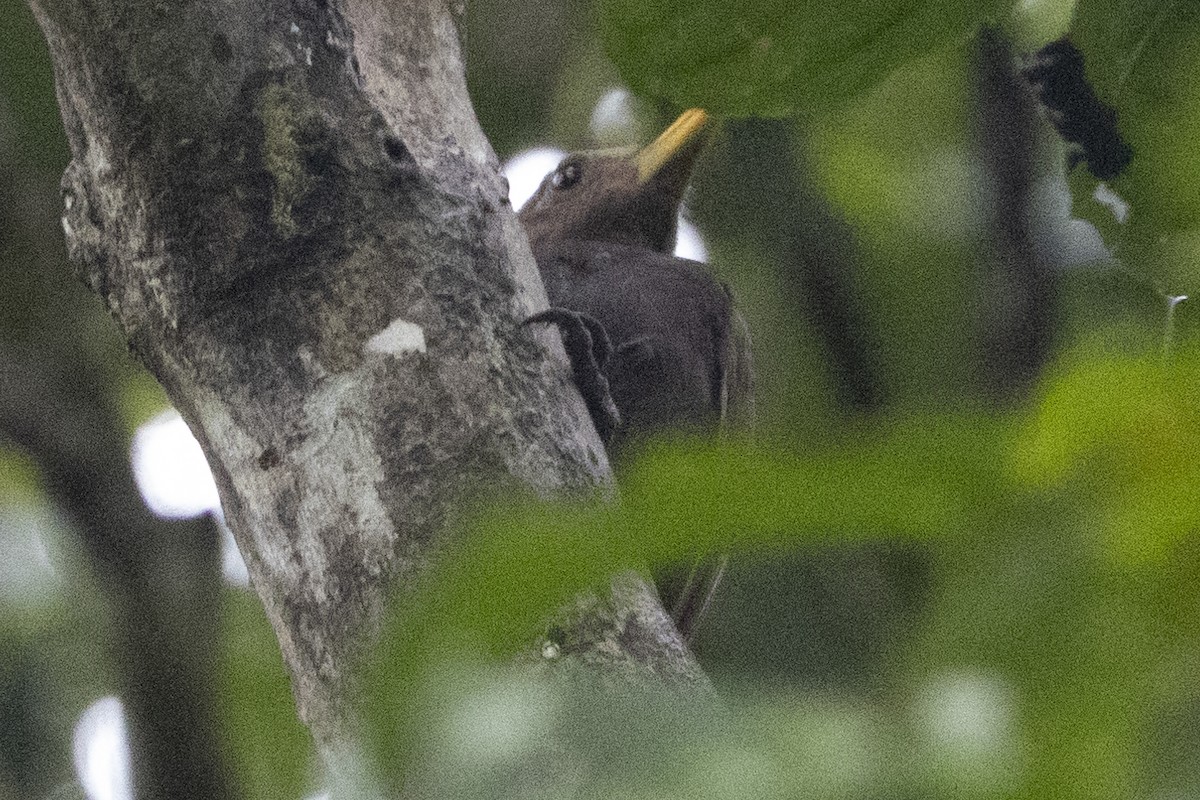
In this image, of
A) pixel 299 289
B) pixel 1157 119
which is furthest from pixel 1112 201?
pixel 299 289

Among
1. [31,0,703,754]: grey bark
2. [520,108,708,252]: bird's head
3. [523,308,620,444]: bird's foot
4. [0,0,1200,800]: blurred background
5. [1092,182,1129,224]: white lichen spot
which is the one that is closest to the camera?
[0,0,1200,800]: blurred background

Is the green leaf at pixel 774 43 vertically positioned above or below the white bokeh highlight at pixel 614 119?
above

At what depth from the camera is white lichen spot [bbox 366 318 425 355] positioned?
5.27 feet

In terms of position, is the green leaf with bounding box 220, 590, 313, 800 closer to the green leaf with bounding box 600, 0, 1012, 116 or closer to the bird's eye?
the green leaf with bounding box 600, 0, 1012, 116

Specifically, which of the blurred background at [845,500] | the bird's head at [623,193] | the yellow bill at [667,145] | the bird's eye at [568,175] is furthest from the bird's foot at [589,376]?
the bird's eye at [568,175]

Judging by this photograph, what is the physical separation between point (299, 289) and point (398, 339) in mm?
125

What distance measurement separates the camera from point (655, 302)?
141 inches

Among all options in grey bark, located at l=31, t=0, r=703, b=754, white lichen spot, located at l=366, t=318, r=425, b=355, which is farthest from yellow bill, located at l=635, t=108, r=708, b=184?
white lichen spot, located at l=366, t=318, r=425, b=355

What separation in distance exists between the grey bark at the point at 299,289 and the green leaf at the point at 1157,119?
1.98 ft

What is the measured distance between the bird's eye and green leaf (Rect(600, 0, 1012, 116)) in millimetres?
3063

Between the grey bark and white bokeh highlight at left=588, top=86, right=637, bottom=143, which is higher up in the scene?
the grey bark

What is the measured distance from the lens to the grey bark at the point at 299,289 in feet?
5.09

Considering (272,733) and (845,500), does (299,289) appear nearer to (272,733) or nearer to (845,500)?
(272,733)

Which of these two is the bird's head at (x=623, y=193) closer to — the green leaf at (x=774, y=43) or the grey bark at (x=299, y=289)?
the grey bark at (x=299, y=289)
